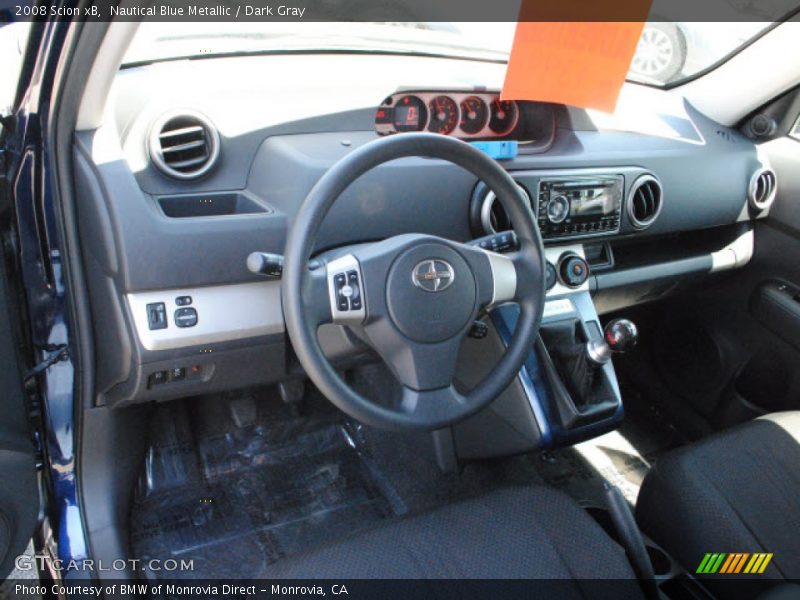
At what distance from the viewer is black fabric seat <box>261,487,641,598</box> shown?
133 centimetres

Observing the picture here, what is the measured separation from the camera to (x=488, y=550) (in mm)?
1384

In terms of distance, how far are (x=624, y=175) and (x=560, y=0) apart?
611mm

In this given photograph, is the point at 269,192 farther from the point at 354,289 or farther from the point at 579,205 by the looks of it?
the point at 579,205

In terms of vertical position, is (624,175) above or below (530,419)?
above

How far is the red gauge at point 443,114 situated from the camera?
187cm

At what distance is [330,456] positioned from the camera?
220cm

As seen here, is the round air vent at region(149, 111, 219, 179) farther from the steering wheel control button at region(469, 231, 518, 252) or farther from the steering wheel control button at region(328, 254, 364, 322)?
the steering wheel control button at region(469, 231, 518, 252)

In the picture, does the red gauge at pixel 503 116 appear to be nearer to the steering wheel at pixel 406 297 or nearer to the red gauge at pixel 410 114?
the red gauge at pixel 410 114

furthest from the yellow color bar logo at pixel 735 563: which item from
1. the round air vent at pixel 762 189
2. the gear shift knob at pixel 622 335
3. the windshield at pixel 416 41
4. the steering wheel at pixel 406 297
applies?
the round air vent at pixel 762 189

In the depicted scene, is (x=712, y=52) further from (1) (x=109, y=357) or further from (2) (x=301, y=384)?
(1) (x=109, y=357)

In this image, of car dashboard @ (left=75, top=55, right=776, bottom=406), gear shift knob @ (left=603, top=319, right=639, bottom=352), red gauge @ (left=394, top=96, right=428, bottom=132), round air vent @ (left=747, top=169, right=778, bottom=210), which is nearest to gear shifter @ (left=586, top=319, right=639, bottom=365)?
gear shift knob @ (left=603, top=319, right=639, bottom=352)

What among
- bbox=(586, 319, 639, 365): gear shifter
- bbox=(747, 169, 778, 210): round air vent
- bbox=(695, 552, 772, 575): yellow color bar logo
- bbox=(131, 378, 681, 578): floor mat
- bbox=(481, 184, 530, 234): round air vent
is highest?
bbox=(481, 184, 530, 234): round air vent

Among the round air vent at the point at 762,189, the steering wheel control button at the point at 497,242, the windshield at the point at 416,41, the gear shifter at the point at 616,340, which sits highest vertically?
the windshield at the point at 416,41

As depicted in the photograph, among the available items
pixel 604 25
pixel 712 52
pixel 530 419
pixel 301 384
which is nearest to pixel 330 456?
pixel 301 384
